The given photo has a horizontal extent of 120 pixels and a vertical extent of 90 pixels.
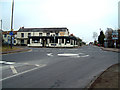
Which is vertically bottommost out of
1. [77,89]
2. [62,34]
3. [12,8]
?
[77,89]

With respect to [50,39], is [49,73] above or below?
below

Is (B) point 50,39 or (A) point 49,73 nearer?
(A) point 49,73

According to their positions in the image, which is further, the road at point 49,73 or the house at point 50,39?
the house at point 50,39

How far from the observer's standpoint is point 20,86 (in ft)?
15.9

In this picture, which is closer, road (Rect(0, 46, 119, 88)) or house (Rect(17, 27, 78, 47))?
road (Rect(0, 46, 119, 88))

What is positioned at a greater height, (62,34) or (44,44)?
(62,34)

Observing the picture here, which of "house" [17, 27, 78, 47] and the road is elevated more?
"house" [17, 27, 78, 47]

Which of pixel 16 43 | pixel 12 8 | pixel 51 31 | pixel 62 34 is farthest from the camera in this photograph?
pixel 16 43

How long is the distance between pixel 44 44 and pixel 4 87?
4215cm

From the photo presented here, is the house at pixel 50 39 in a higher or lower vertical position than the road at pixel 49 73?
higher

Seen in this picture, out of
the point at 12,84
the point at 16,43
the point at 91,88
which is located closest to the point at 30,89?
the point at 12,84

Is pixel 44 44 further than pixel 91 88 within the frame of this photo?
Yes

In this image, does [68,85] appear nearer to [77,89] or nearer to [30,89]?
[77,89]

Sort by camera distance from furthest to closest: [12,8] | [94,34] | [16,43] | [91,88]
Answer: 1. [94,34]
2. [16,43]
3. [12,8]
4. [91,88]
